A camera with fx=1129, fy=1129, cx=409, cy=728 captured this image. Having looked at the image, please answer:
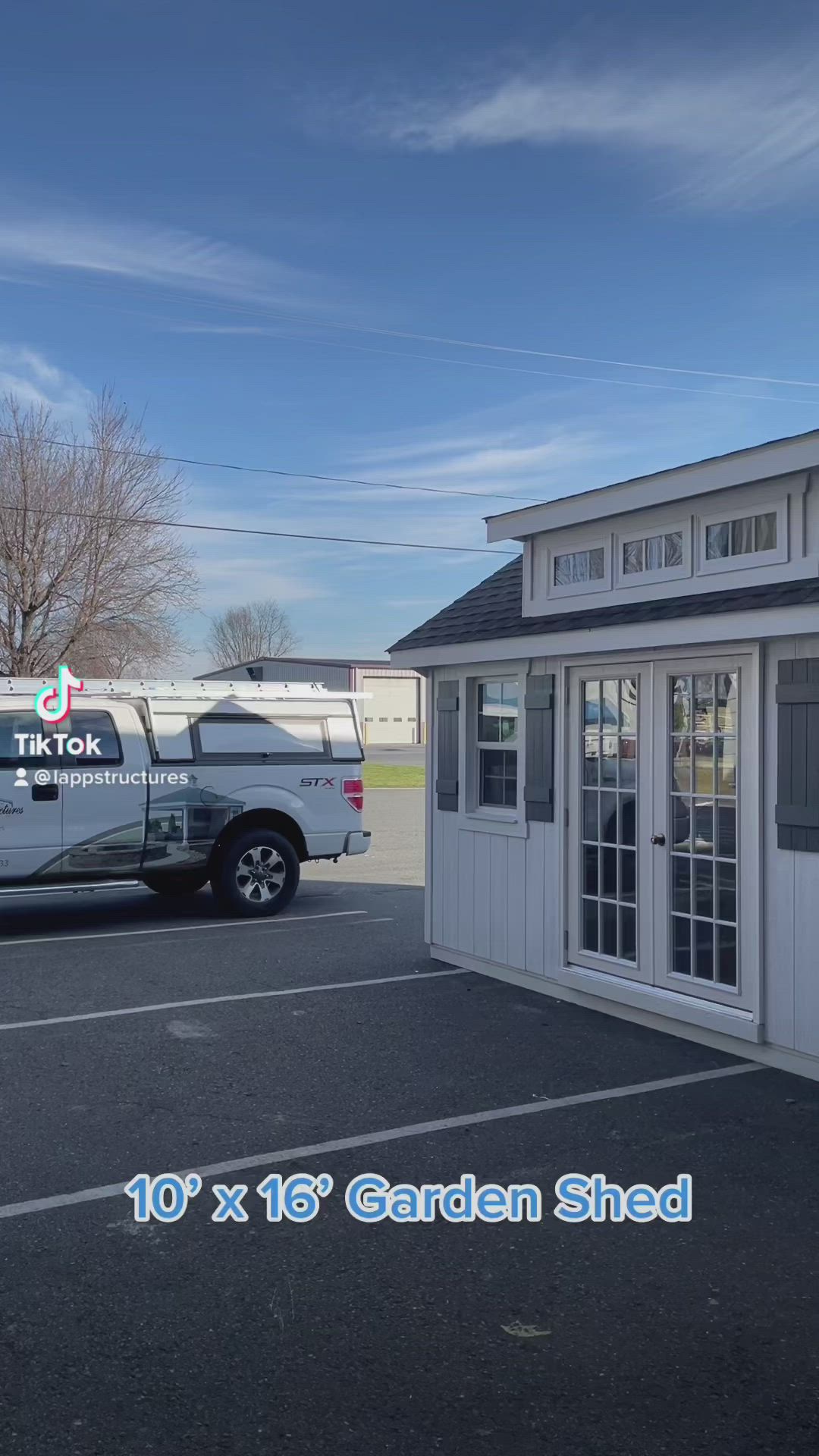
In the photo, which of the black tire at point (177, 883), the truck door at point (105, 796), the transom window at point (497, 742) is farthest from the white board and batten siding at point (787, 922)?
the black tire at point (177, 883)

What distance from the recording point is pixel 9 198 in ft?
57.6

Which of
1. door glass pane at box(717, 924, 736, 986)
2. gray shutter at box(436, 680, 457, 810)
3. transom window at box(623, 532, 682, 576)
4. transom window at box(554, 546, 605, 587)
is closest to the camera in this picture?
door glass pane at box(717, 924, 736, 986)

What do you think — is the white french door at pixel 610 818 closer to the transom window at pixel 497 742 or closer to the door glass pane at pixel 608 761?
the door glass pane at pixel 608 761

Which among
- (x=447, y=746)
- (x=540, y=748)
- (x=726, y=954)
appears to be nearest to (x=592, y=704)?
(x=540, y=748)

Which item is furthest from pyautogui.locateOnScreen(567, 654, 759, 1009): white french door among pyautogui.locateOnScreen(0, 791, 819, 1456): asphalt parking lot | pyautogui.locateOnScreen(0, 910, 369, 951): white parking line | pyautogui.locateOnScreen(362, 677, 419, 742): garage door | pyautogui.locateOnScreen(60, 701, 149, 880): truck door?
pyautogui.locateOnScreen(362, 677, 419, 742): garage door

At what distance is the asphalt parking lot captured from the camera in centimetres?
320

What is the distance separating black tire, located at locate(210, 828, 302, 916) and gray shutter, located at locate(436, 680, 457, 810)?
8.75ft

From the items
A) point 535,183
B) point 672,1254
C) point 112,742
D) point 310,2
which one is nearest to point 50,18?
point 310,2

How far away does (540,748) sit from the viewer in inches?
324

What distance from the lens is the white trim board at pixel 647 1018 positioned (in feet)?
20.9

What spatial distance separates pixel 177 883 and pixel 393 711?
5381 centimetres

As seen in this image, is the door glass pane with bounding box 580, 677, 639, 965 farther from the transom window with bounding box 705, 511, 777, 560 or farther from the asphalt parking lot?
the transom window with bounding box 705, 511, 777, 560

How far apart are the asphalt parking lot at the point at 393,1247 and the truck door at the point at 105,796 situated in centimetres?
246

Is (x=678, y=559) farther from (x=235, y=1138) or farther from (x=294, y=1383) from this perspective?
(x=294, y=1383)
